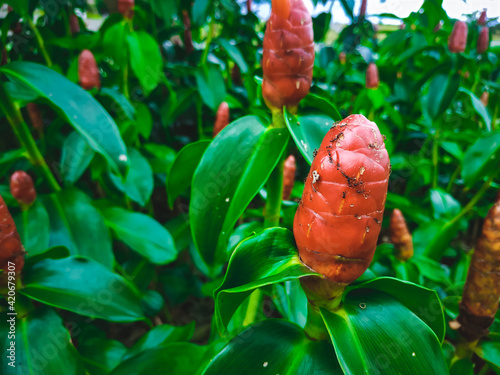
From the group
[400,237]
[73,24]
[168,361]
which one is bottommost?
[168,361]

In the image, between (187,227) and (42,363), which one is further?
(187,227)

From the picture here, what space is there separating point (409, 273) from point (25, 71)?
41.0 inches

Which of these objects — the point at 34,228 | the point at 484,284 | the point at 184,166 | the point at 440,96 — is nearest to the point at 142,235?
the point at 34,228

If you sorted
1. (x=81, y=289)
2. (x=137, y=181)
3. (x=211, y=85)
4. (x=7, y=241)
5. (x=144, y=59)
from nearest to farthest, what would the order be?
(x=7, y=241), (x=81, y=289), (x=137, y=181), (x=144, y=59), (x=211, y=85)

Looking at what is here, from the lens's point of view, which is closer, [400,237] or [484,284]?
[484,284]

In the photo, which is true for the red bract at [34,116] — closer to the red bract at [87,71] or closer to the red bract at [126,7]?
the red bract at [87,71]

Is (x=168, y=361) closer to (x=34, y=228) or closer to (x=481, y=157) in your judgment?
(x=34, y=228)

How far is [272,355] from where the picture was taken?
45 cm

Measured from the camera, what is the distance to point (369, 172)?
36 cm

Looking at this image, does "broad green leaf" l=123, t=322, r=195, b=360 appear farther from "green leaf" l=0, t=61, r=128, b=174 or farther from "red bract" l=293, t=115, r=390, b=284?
"red bract" l=293, t=115, r=390, b=284

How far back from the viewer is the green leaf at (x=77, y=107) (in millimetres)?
641

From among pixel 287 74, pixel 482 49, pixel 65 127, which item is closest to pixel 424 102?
pixel 482 49

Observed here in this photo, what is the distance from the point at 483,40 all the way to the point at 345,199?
1483 mm

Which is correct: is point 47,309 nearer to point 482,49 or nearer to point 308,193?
point 308,193
